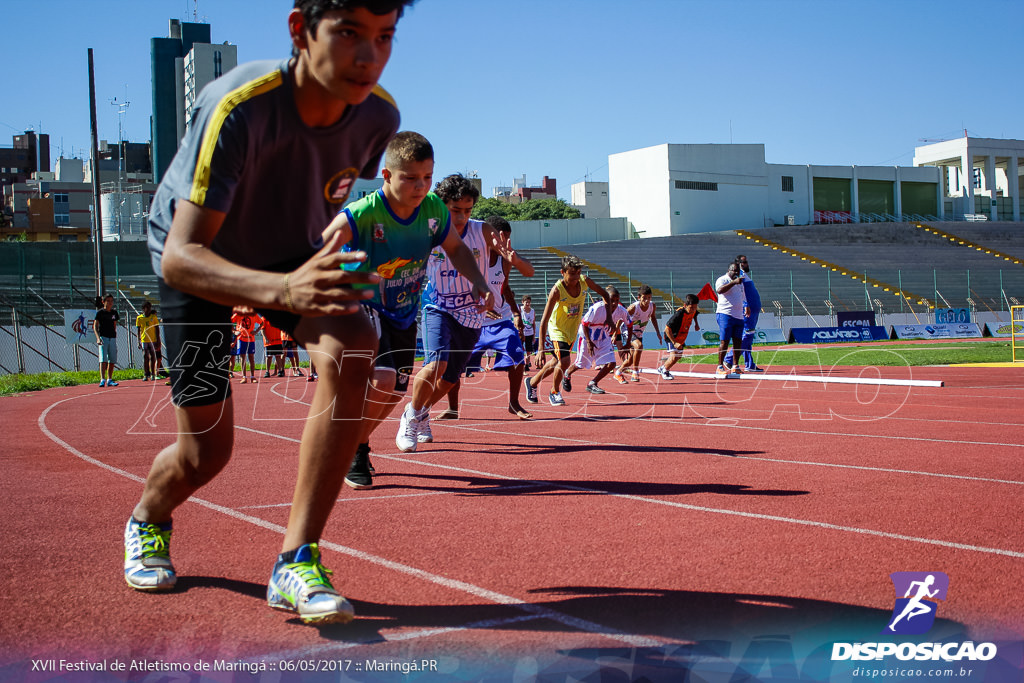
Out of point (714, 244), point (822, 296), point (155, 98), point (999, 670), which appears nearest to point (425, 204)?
point (999, 670)

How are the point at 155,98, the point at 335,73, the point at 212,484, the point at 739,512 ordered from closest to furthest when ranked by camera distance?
the point at 335,73 → the point at 739,512 → the point at 212,484 → the point at 155,98

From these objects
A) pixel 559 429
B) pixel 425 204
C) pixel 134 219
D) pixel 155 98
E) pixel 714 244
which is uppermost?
pixel 155 98

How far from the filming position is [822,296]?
148 ft

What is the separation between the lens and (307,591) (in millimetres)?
2652

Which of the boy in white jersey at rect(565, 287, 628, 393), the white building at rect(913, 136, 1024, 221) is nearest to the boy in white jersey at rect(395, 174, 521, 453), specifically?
the boy in white jersey at rect(565, 287, 628, 393)

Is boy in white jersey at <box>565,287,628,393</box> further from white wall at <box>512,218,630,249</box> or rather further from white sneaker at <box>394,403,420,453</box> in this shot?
white wall at <box>512,218,630,249</box>

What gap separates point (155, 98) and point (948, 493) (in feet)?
499

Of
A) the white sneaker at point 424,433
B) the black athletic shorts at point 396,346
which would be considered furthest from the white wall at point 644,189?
the black athletic shorts at point 396,346

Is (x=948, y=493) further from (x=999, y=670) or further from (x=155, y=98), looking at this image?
(x=155, y=98)

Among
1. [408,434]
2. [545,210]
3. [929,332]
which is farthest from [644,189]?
[408,434]

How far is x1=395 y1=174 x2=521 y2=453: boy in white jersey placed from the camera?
712 cm

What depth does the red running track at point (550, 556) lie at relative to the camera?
2.51 meters

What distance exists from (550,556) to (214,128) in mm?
2095

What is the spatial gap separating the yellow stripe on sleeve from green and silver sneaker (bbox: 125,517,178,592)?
1.31 m
